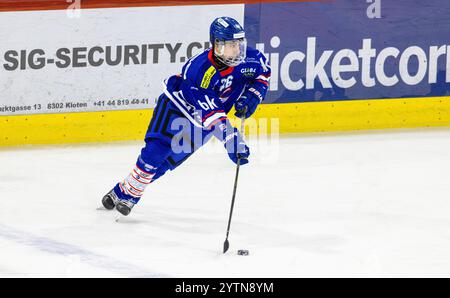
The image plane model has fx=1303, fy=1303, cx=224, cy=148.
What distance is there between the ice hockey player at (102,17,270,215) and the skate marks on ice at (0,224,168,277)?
59 cm

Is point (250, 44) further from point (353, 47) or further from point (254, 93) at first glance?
point (254, 93)

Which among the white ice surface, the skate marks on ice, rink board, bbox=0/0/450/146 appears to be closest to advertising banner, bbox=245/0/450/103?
rink board, bbox=0/0/450/146

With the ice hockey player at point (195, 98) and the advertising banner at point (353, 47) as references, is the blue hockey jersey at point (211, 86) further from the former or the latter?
the advertising banner at point (353, 47)

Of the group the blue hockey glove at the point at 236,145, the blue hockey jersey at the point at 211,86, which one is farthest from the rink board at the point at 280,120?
the blue hockey glove at the point at 236,145

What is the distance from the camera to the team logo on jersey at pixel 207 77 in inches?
267

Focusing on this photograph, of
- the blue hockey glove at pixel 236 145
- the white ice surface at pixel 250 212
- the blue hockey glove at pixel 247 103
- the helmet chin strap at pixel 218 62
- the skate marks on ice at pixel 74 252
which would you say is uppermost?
the helmet chin strap at pixel 218 62

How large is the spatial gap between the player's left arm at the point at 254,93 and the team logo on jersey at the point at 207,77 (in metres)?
0.28

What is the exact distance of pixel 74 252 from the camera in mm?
6441

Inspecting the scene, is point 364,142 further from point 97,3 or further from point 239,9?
point 97,3

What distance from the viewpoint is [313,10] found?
965cm

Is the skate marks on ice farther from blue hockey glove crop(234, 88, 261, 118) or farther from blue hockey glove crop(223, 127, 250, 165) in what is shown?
blue hockey glove crop(234, 88, 261, 118)

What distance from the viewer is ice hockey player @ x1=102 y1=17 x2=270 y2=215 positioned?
6.80 m
